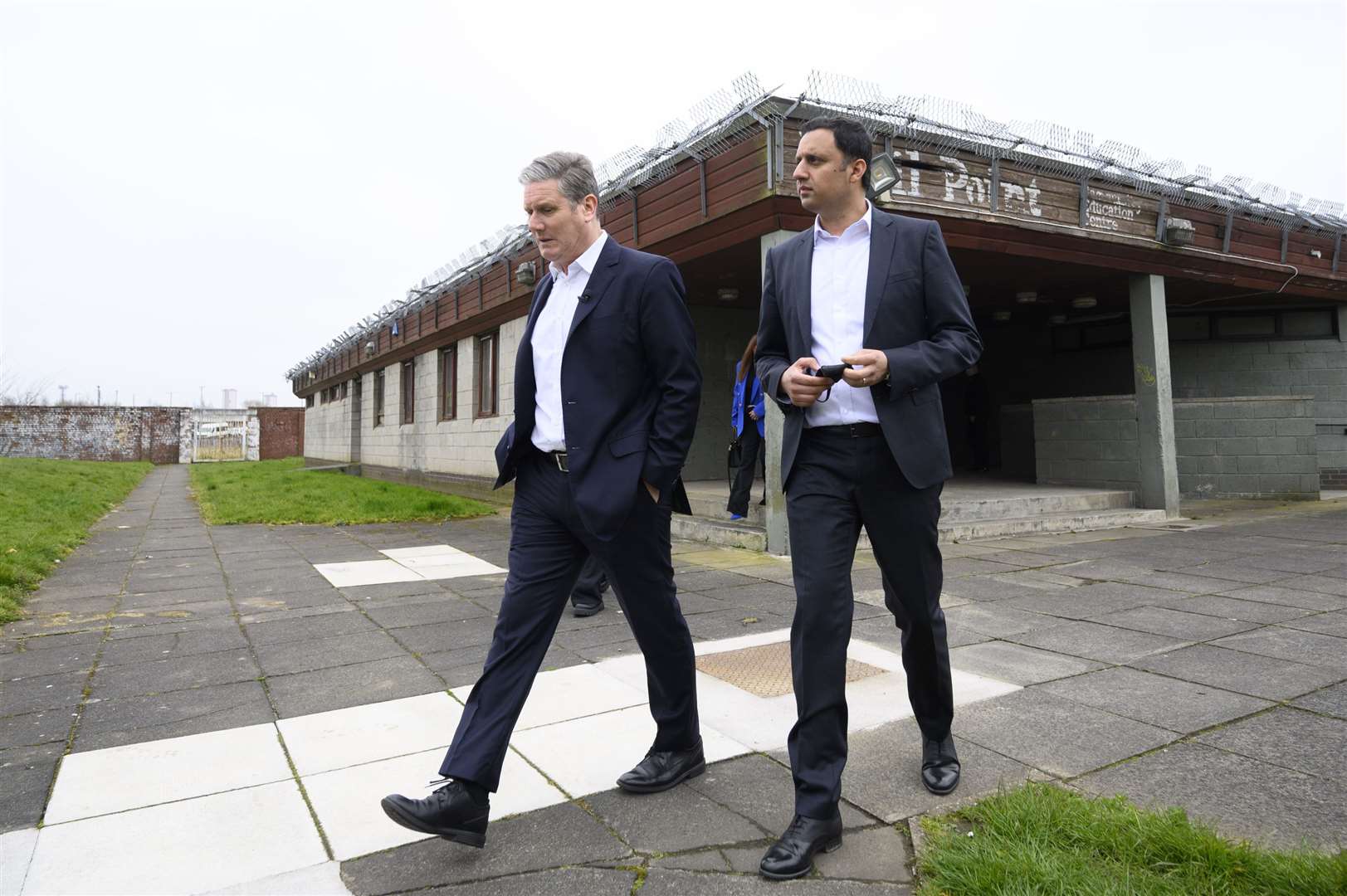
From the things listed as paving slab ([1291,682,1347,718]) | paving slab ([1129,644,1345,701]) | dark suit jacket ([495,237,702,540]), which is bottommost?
paving slab ([1291,682,1347,718])

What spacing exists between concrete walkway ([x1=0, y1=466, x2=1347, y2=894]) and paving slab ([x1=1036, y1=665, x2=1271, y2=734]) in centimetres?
1

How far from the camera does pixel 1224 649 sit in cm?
386

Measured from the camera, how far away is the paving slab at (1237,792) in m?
2.07

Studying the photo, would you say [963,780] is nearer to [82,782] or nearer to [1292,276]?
[82,782]

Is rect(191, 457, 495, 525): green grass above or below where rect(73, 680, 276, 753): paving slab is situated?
above

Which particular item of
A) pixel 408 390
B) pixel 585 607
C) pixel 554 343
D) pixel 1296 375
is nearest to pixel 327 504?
pixel 408 390

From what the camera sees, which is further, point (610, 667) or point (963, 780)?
point (610, 667)

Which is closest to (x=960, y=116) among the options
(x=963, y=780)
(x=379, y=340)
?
(x=963, y=780)

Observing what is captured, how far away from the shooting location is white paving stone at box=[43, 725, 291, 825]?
95.7 inches

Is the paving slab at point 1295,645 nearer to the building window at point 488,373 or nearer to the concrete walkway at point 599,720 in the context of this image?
the concrete walkway at point 599,720

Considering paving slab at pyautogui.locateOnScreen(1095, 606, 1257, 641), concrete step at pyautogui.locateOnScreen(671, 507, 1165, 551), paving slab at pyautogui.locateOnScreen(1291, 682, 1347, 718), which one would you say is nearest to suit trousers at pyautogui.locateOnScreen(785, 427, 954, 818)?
paving slab at pyautogui.locateOnScreen(1291, 682, 1347, 718)

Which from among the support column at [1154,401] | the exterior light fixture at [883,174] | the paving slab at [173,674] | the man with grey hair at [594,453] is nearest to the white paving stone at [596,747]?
the man with grey hair at [594,453]

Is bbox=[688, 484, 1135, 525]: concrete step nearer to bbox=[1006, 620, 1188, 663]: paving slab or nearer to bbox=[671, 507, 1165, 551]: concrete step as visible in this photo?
bbox=[671, 507, 1165, 551]: concrete step

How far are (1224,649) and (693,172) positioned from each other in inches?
240
